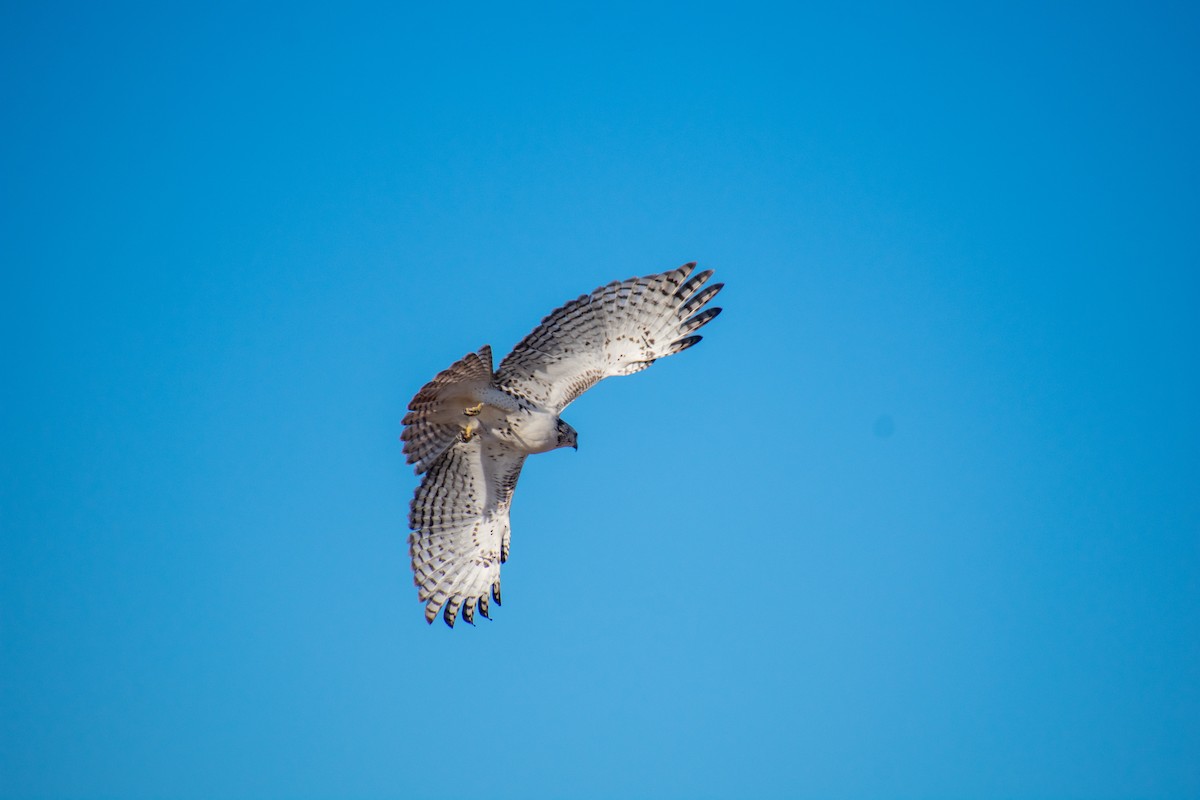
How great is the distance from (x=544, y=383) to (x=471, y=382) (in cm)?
97

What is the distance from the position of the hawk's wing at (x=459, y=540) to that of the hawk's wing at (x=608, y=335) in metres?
1.31

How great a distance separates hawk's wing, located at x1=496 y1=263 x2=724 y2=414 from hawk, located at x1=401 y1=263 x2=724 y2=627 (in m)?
0.01

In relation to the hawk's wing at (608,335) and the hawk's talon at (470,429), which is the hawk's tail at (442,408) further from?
the hawk's wing at (608,335)

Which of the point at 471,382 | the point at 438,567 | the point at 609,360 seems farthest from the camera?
the point at 438,567

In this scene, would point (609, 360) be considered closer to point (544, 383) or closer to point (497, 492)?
point (544, 383)

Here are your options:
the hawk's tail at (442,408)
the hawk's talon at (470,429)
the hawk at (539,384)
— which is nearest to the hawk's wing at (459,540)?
the hawk at (539,384)

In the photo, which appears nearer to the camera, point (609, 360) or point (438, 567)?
point (609, 360)

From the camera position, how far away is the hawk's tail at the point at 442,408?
1168 cm

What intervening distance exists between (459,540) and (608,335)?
9.79 ft

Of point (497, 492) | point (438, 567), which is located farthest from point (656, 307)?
point (438, 567)

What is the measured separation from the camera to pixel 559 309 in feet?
41.0

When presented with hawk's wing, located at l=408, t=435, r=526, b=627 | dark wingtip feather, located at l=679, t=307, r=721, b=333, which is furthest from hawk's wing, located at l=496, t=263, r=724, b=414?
hawk's wing, located at l=408, t=435, r=526, b=627

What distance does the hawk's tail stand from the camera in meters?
11.7

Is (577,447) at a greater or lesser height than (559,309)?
lesser
